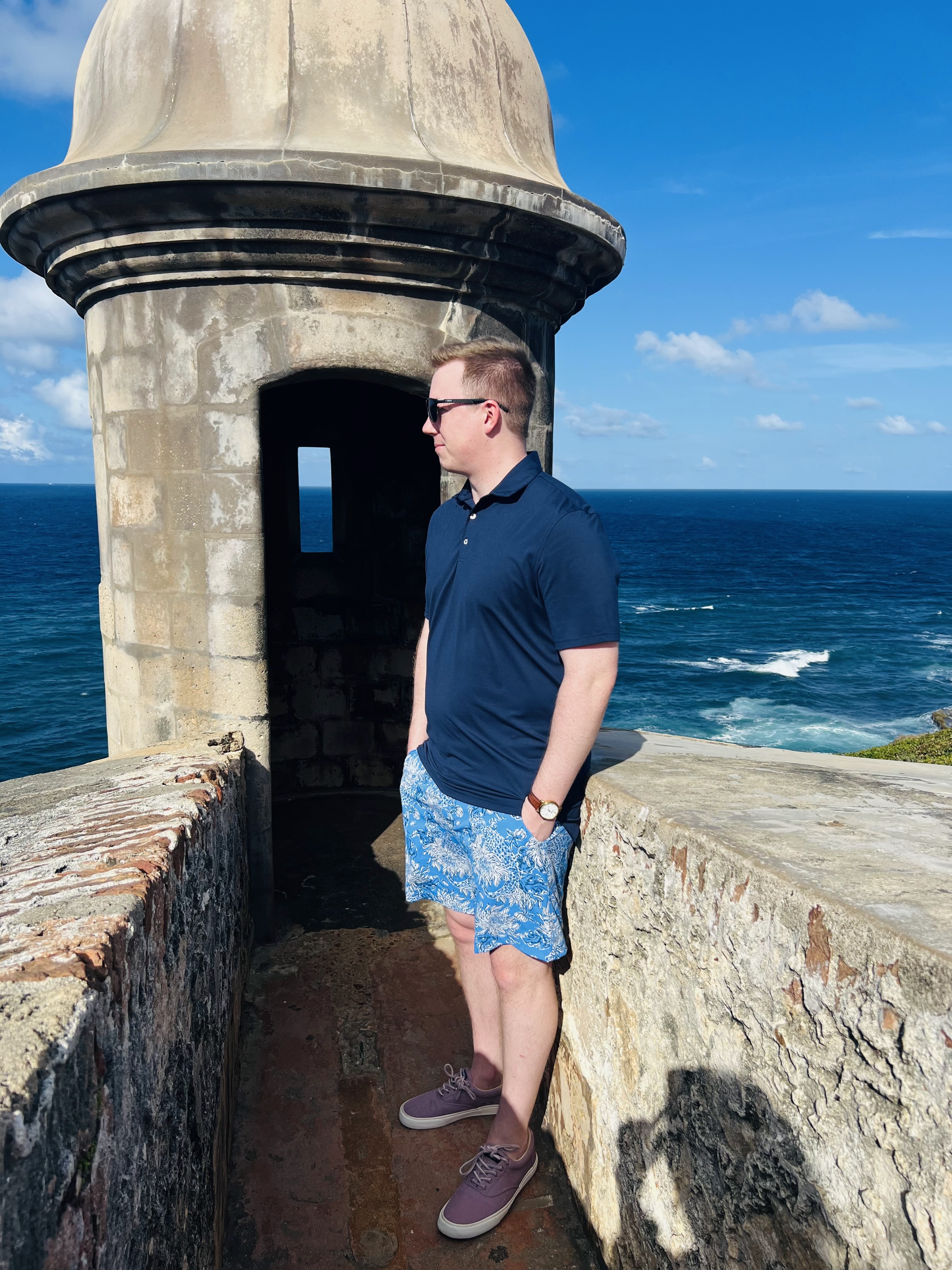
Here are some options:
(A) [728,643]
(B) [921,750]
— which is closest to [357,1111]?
(B) [921,750]

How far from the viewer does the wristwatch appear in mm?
2273

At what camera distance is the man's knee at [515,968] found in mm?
2486

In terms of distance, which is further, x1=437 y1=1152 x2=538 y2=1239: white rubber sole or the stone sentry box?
the stone sentry box

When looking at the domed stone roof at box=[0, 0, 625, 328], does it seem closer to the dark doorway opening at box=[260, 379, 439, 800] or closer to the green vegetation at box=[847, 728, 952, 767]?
the dark doorway opening at box=[260, 379, 439, 800]

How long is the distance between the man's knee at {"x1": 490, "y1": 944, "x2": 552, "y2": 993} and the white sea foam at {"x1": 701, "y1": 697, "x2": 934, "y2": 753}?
20.3 meters

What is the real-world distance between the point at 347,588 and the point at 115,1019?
17.6ft

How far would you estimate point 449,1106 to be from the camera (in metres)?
2.94

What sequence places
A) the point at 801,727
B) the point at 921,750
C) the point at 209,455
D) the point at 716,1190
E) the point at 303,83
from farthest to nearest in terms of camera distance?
the point at 801,727, the point at 921,750, the point at 209,455, the point at 303,83, the point at 716,1190

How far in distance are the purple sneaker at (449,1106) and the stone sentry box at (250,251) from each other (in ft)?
4.46

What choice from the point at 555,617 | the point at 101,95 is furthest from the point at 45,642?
the point at 555,617

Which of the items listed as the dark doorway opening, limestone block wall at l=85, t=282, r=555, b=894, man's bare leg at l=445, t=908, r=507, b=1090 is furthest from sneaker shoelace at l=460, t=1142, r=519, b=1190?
the dark doorway opening

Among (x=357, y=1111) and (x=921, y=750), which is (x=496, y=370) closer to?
(x=357, y=1111)

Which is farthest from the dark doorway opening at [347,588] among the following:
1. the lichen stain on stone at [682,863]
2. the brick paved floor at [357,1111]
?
the lichen stain on stone at [682,863]

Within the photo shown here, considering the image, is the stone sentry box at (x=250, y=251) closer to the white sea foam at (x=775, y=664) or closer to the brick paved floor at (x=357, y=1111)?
the brick paved floor at (x=357, y=1111)
